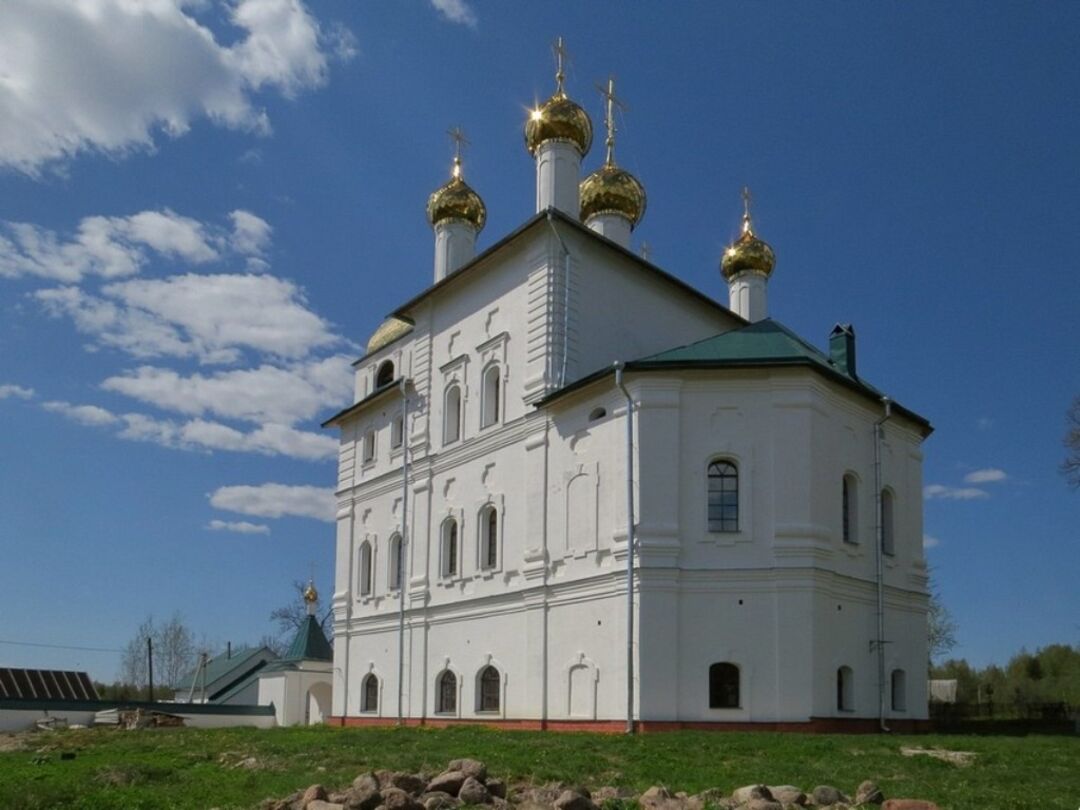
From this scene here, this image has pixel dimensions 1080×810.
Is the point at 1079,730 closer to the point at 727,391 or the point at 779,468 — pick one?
the point at 779,468

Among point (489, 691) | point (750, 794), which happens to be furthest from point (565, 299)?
point (750, 794)

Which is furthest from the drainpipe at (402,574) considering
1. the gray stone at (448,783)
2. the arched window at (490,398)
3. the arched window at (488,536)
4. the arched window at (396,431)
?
the gray stone at (448,783)

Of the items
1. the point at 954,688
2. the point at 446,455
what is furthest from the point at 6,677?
the point at 954,688

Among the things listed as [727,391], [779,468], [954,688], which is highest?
[727,391]

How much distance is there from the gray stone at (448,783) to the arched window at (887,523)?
13.9m

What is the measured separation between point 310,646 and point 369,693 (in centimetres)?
638

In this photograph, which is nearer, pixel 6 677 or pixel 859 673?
pixel 859 673

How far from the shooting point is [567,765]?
13.0m

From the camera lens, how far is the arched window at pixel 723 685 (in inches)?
766

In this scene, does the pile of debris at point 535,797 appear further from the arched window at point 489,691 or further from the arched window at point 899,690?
the arched window at point 489,691

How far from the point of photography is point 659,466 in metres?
20.3

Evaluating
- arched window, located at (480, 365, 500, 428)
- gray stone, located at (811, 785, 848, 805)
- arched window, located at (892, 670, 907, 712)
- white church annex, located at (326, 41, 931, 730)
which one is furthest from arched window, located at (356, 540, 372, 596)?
gray stone, located at (811, 785, 848, 805)

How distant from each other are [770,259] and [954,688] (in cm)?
2140

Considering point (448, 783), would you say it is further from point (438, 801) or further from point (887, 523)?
point (887, 523)
